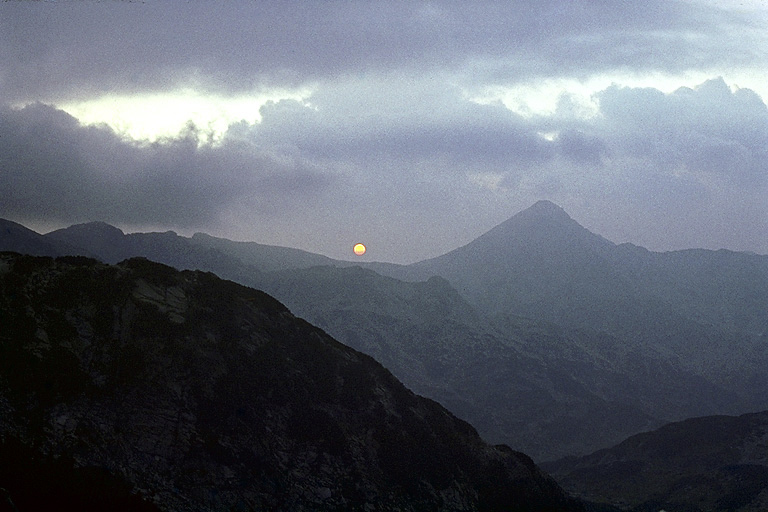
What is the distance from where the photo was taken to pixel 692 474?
538ft

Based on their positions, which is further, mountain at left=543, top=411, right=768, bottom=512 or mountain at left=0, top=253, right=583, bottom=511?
mountain at left=543, top=411, right=768, bottom=512

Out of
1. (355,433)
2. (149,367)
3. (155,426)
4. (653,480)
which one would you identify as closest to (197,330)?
(149,367)

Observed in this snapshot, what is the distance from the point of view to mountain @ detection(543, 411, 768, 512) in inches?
5615

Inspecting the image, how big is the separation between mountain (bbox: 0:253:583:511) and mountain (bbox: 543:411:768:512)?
5545 cm

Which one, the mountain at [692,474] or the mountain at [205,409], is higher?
the mountain at [205,409]

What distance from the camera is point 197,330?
86.4m

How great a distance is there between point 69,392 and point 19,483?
13234mm

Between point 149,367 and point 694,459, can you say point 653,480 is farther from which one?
point 149,367

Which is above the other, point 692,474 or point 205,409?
point 205,409

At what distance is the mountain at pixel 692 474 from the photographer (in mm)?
142625

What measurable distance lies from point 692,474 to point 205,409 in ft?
430

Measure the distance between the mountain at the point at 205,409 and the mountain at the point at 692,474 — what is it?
5545 cm

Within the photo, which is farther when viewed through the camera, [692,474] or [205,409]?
[692,474]

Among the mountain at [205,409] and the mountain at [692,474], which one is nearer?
the mountain at [205,409]
